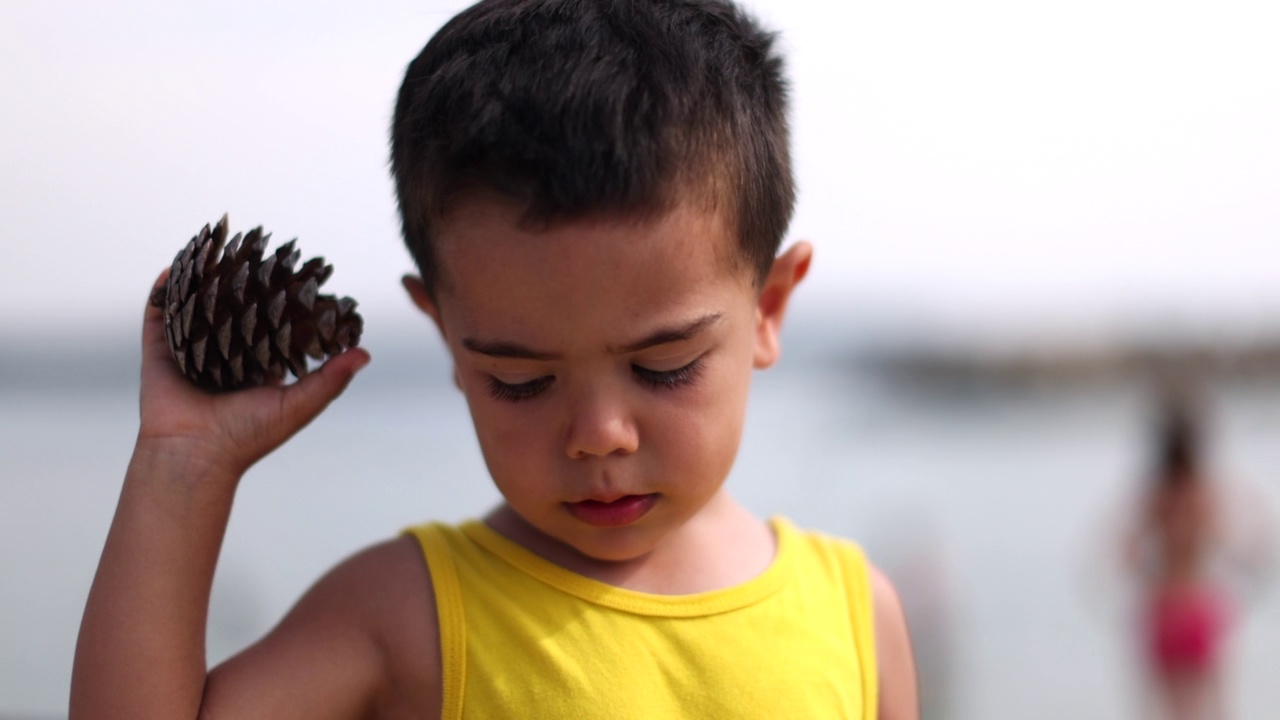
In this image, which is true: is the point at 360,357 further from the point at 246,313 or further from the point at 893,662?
the point at 893,662

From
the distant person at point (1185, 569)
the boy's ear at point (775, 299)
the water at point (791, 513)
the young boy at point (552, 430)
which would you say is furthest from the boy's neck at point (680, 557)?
the distant person at point (1185, 569)

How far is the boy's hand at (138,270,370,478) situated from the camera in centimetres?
138

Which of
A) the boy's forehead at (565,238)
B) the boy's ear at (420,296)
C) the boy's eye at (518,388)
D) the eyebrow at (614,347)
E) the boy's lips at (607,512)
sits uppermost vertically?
the boy's forehead at (565,238)

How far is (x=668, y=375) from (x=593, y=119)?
0.96 feet

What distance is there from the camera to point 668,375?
136 centimetres

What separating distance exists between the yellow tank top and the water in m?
2.62

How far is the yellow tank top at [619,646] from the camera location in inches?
54.6

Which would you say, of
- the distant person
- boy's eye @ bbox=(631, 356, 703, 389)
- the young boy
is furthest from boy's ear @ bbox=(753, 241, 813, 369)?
the distant person

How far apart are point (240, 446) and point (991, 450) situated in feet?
39.0

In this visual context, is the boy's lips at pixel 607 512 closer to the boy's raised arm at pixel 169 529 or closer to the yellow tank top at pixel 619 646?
the yellow tank top at pixel 619 646

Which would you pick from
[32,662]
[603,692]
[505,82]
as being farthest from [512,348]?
[32,662]

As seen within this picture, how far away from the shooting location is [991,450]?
12547 millimetres

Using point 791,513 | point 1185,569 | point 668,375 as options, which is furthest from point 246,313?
point 791,513

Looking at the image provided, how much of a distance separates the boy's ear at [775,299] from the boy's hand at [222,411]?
51 cm
